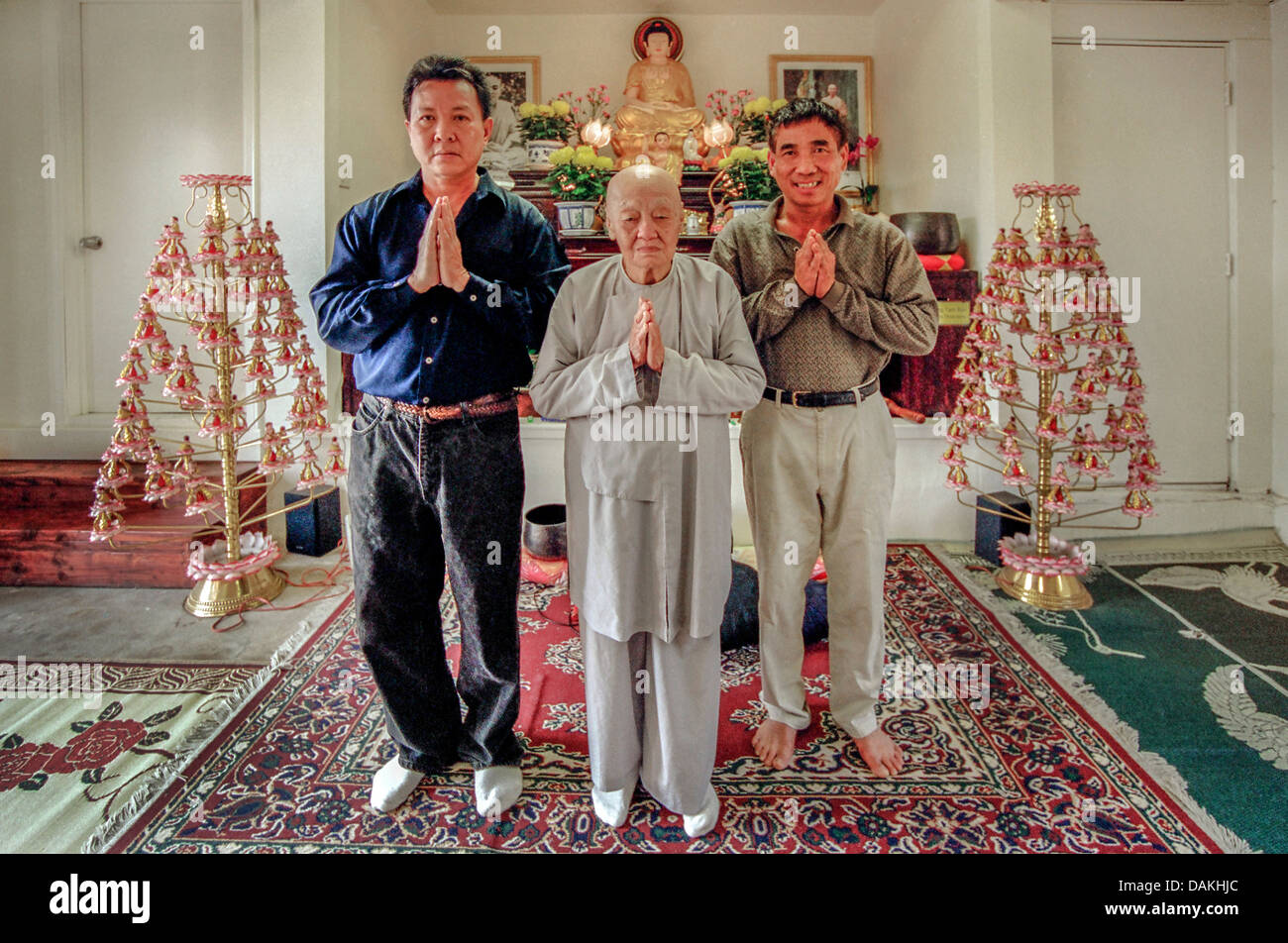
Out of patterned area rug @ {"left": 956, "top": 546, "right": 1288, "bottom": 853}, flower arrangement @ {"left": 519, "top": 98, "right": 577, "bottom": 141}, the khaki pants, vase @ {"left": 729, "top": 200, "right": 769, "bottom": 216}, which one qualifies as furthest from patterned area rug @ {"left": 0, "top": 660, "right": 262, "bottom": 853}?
flower arrangement @ {"left": 519, "top": 98, "right": 577, "bottom": 141}

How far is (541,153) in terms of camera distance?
5148 mm

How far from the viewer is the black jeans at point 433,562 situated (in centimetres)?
188

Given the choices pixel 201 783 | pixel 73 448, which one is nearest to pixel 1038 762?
pixel 201 783

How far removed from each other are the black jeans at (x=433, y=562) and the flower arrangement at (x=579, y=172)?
308 cm

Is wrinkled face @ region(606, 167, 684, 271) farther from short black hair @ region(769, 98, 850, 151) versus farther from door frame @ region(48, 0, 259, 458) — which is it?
door frame @ region(48, 0, 259, 458)

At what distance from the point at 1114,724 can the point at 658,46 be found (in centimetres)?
515

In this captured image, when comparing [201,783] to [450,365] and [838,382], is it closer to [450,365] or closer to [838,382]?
[450,365]

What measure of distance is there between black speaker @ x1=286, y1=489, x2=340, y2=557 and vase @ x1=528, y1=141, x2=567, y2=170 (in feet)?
8.33

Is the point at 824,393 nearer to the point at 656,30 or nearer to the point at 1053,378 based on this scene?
the point at 1053,378

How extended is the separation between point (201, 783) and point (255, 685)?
0.58 meters

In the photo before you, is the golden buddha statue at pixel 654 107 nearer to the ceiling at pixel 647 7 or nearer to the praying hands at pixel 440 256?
the ceiling at pixel 647 7

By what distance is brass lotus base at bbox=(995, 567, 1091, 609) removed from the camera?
3.33 meters

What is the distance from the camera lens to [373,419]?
1903 mm

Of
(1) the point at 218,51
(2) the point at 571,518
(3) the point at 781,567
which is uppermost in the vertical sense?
(1) the point at 218,51
